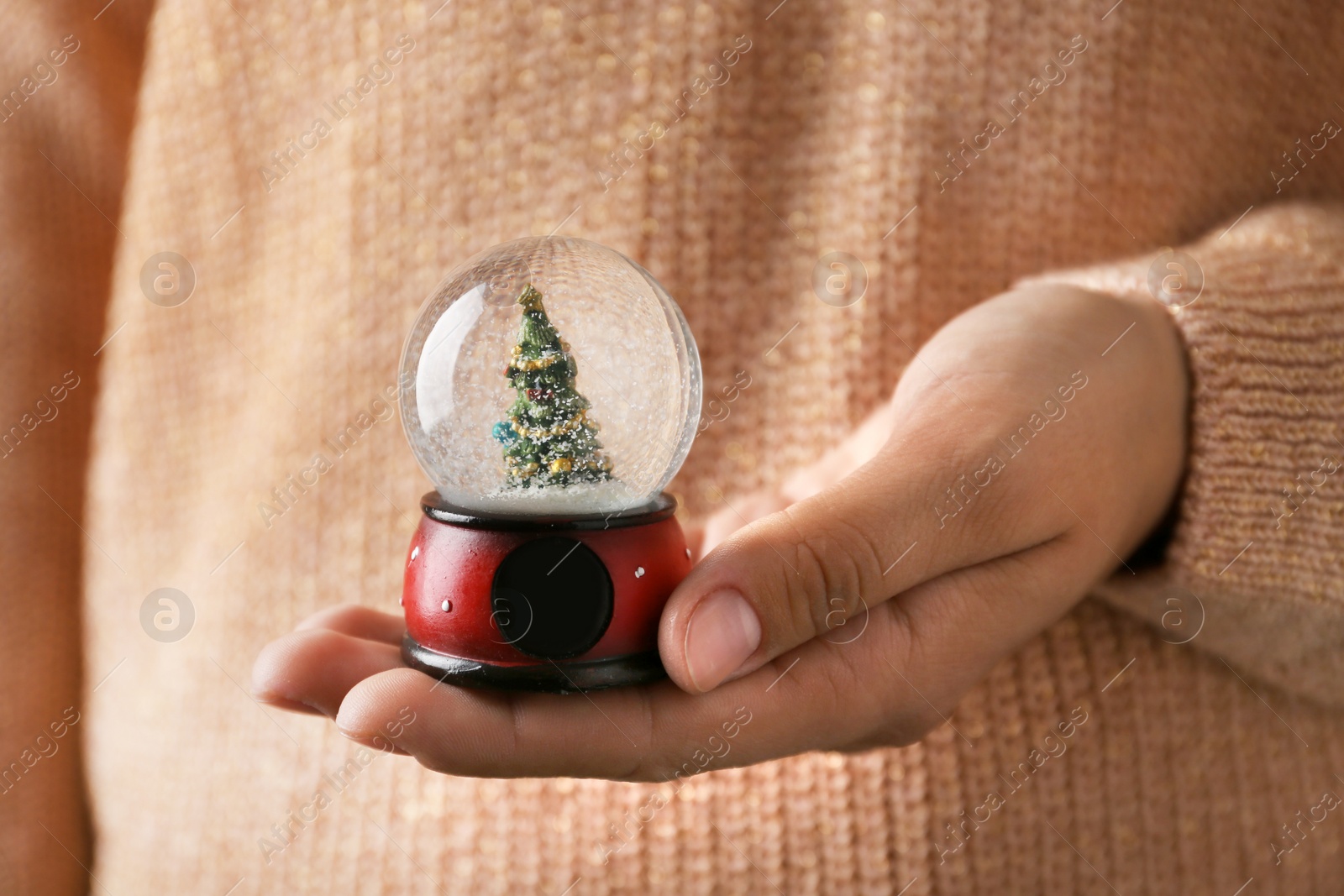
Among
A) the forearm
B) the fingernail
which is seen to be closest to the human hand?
the fingernail

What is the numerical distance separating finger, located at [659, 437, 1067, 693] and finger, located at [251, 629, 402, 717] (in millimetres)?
265

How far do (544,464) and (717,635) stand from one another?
0.70 ft

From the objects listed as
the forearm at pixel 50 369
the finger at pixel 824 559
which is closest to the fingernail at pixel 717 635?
the finger at pixel 824 559

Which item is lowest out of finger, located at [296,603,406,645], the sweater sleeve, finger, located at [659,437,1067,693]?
the sweater sleeve

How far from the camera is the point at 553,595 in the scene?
2.48 feet

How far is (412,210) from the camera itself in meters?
1.17

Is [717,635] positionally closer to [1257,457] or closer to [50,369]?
[1257,457]

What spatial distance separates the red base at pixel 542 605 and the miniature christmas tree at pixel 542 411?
0.06 metres

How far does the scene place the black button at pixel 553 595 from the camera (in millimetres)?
748

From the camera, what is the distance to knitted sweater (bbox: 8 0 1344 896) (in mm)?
1046

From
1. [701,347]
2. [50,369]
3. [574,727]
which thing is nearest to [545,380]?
[574,727]

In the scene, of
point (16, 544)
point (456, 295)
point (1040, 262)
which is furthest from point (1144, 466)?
point (16, 544)

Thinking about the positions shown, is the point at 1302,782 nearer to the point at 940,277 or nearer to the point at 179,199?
the point at 940,277

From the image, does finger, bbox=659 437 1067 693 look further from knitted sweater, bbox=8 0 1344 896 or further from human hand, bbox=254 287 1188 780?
knitted sweater, bbox=8 0 1344 896
